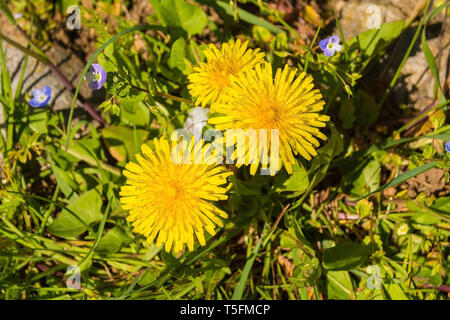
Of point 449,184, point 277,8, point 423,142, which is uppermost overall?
point 277,8

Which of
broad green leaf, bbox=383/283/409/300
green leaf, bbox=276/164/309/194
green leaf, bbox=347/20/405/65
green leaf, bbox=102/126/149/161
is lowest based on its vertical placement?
broad green leaf, bbox=383/283/409/300

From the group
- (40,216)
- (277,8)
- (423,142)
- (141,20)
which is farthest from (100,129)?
(423,142)

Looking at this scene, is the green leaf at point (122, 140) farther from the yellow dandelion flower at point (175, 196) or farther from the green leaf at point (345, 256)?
the green leaf at point (345, 256)

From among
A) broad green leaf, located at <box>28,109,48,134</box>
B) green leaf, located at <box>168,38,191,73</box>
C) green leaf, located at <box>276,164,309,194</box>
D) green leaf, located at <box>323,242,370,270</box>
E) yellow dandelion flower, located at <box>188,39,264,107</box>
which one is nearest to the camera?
yellow dandelion flower, located at <box>188,39,264,107</box>

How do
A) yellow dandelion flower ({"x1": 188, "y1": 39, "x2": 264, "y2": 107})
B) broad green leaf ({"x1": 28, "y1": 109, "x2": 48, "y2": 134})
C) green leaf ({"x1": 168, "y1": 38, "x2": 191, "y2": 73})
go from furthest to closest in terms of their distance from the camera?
broad green leaf ({"x1": 28, "y1": 109, "x2": 48, "y2": 134}), green leaf ({"x1": 168, "y1": 38, "x2": 191, "y2": 73}), yellow dandelion flower ({"x1": 188, "y1": 39, "x2": 264, "y2": 107})

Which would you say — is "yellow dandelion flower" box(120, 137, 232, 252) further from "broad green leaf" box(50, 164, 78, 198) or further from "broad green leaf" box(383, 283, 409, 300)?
"broad green leaf" box(383, 283, 409, 300)

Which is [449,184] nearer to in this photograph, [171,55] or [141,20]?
[171,55]

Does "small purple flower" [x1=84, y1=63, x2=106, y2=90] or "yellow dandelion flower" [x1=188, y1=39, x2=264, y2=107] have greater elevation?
"small purple flower" [x1=84, y1=63, x2=106, y2=90]

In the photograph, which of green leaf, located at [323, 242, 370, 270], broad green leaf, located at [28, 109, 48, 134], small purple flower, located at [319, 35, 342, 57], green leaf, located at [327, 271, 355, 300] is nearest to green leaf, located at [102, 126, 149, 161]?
broad green leaf, located at [28, 109, 48, 134]
